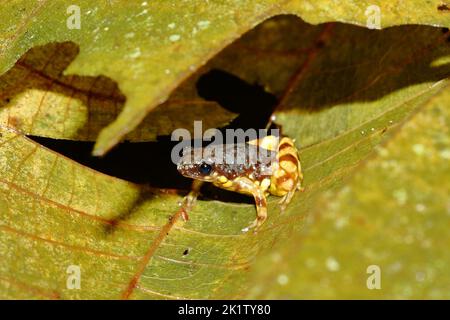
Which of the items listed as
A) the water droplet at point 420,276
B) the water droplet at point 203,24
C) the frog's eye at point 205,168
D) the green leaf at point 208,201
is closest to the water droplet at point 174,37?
the water droplet at point 203,24

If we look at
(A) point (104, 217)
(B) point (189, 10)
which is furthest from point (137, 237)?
(B) point (189, 10)

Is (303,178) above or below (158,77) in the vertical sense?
below

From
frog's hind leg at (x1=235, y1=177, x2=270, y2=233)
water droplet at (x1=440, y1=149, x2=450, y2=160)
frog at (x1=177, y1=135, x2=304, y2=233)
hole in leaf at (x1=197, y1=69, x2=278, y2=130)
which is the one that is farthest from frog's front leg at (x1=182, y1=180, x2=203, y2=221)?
water droplet at (x1=440, y1=149, x2=450, y2=160)

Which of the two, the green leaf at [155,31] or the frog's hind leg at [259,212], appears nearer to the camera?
the green leaf at [155,31]

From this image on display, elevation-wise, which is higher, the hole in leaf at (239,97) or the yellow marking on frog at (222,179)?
the hole in leaf at (239,97)

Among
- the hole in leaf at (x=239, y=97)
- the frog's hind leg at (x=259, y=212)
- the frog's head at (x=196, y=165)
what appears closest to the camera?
the frog's hind leg at (x=259, y=212)

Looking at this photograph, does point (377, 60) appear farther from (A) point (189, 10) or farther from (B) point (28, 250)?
(B) point (28, 250)

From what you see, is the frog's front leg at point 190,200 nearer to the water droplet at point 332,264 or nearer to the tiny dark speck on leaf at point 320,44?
the tiny dark speck on leaf at point 320,44

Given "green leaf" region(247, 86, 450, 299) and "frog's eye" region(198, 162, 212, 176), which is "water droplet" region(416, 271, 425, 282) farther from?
"frog's eye" region(198, 162, 212, 176)
